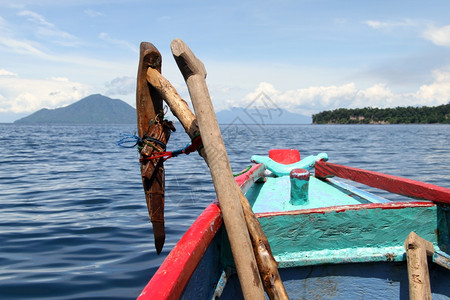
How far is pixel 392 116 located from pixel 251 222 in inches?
6571

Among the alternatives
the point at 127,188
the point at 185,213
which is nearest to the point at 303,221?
the point at 185,213

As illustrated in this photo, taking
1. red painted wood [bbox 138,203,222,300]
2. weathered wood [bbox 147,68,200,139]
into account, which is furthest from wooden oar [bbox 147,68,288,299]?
red painted wood [bbox 138,203,222,300]

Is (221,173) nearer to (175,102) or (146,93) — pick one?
(175,102)

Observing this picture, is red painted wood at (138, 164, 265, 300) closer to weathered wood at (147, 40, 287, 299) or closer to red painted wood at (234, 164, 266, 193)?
weathered wood at (147, 40, 287, 299)

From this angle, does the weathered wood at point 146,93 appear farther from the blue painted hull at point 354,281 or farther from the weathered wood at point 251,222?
the blue painted hull at point 354,281

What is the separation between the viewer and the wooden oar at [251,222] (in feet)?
6.22

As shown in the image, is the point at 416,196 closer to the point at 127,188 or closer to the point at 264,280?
the point at 264,280

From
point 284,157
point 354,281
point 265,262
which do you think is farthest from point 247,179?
point 284,157

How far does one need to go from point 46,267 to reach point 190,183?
7305mm

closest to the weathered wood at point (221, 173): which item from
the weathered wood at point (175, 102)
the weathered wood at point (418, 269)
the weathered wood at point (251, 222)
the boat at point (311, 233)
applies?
the boat at point (311, 233)

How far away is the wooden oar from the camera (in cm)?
189

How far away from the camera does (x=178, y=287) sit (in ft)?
4.98

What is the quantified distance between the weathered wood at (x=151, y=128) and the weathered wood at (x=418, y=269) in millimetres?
1694

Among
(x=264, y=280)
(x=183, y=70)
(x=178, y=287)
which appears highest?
(x=183, y=70)
